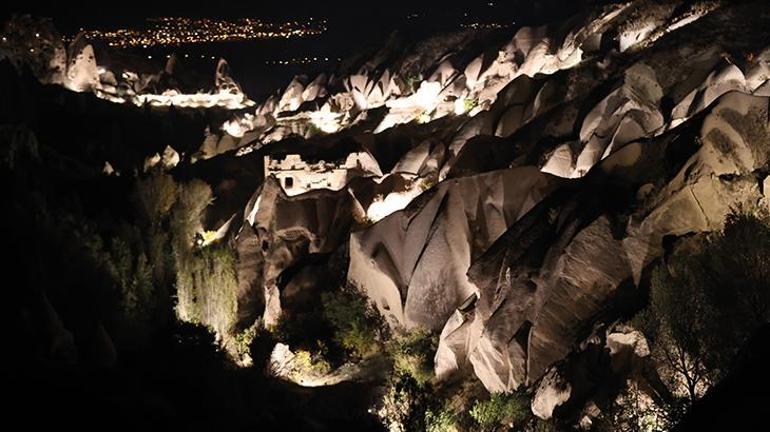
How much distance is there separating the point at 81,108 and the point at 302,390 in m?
55.1

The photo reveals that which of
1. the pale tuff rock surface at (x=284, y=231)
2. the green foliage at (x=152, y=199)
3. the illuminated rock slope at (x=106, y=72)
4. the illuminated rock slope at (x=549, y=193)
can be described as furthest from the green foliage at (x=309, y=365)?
the illuminated rock slope at (x=106, y=72)

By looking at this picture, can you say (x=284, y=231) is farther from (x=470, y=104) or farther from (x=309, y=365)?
(x=470, y=104)

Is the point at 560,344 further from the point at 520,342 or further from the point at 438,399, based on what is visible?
the point at 438,399

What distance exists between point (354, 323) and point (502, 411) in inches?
514

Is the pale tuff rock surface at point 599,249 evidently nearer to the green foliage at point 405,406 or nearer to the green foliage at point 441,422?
the green foliage at point 441,422

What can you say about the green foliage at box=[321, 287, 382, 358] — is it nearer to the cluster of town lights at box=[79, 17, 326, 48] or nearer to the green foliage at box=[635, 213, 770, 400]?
the green foliage at box=[635, 213, 770, 400]

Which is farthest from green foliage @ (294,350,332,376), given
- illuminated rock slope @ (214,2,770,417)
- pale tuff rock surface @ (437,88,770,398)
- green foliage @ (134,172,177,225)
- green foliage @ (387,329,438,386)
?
green foliage @ (134,172,177,225)

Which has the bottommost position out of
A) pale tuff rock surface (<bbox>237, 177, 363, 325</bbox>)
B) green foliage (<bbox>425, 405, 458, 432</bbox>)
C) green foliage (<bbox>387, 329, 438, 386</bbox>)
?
green foliage (<bbox>425, 405, 458, 432</bbox>)

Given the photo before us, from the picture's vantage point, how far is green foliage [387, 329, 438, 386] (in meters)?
31.9

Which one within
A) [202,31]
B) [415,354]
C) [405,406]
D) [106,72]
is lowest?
[405,406]

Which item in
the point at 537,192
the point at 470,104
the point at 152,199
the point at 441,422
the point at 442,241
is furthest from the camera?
the point at 470,104

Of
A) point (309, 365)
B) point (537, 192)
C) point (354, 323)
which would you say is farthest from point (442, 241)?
point (309, 365)

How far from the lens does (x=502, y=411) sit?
25.0 meters

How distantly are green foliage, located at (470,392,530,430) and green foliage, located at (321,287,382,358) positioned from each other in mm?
10876
